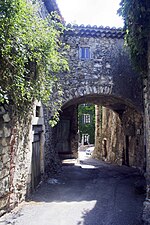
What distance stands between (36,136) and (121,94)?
11.6ft

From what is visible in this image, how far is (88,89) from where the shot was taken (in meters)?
8.84

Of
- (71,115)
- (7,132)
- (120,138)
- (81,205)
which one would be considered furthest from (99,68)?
(120,138)

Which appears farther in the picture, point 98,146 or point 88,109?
point 88,109

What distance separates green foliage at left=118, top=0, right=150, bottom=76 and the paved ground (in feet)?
9.90

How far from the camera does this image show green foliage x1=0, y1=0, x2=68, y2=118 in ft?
12.6

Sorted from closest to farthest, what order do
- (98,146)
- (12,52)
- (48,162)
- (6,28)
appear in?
(6,28) < (12,52) < (48,162) < (98,146)

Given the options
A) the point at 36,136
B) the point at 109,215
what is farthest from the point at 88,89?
the point at 109,215

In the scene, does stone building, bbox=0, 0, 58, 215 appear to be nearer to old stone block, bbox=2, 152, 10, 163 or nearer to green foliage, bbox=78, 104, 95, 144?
old stone block, bbox=2, 152, 10, 163

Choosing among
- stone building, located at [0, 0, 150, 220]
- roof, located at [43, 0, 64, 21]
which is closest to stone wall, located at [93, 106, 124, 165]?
stone building, located at [0, 0, 150, 220]

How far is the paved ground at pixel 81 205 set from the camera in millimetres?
4727

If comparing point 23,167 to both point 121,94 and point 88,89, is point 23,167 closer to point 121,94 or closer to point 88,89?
point 88,89

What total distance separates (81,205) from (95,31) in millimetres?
5877

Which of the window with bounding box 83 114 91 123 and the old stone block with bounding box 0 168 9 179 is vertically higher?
the window with bounding box 83 114 91 123

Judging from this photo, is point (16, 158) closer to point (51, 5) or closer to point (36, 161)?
point (36, 161)
